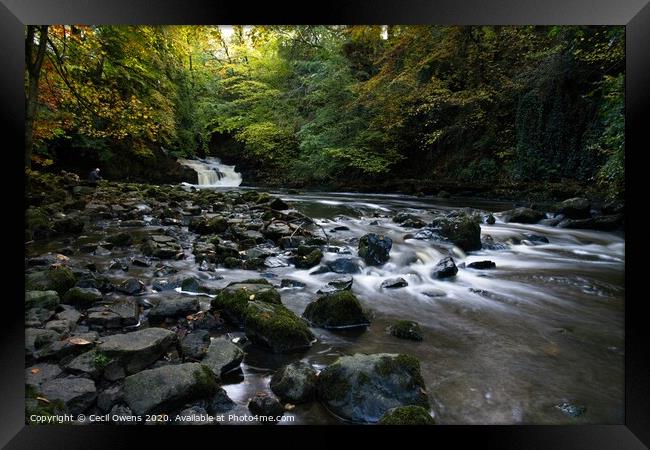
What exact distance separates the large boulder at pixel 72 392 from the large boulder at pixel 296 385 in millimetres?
1000

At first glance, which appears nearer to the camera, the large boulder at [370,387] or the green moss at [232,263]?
the large boulder at [370,387]

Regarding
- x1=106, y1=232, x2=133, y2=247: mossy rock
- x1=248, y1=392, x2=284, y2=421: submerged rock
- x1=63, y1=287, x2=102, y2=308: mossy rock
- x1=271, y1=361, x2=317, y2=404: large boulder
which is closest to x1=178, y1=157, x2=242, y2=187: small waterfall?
x1=106, y1=232, x2=133, y2=247: mossy rock

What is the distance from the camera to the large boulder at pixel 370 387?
6.40 feet

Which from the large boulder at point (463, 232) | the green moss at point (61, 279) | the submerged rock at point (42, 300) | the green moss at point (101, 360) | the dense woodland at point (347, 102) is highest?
the dense woodland at point (347, 102)

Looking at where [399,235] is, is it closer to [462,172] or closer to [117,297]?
[462,172]

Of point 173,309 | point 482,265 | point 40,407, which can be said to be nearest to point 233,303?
point 173,309

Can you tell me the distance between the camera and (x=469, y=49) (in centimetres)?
472

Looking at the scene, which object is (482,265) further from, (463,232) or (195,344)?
(195,344)

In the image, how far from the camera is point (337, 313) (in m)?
2.97

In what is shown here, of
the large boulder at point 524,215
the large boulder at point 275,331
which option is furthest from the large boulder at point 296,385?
the large boulder at point 524,215

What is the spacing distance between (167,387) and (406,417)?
4.20 ft

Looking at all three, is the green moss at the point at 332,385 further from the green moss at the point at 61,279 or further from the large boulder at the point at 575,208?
the large boulder at the point at 575,208

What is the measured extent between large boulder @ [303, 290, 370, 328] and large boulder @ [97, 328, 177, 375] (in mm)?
1145
